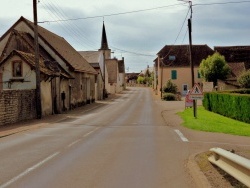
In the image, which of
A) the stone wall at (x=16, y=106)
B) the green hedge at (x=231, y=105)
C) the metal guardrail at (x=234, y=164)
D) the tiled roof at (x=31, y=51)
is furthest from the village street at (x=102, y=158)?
the tiled roof at (x=31, y=51)

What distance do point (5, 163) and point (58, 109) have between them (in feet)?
81.1

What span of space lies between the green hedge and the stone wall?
557 inches

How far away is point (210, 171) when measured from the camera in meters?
9.17

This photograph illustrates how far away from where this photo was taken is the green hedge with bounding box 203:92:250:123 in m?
27.0

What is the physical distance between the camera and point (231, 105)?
3027 cm

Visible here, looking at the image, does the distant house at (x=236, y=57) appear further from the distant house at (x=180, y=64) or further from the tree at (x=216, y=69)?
the tree at (x=216, y=69)

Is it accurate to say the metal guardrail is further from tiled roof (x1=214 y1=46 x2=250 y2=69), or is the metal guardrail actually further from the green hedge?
tiled roof (x1=214 y1=46 x2=250 y2=69)

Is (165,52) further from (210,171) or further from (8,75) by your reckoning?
(210,171)

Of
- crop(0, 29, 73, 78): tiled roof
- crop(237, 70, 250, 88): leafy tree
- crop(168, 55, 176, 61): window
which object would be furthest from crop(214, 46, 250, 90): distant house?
crop(0, 29, 73, 78): tiled roof

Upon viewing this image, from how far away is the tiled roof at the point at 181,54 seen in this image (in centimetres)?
7522

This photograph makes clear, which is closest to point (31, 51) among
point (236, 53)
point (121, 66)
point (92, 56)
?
point (92, 56)

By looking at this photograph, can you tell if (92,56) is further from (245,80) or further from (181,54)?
(245,80)

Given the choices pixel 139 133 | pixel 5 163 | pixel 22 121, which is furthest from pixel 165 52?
pixel 5 163

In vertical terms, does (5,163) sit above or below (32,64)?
below
